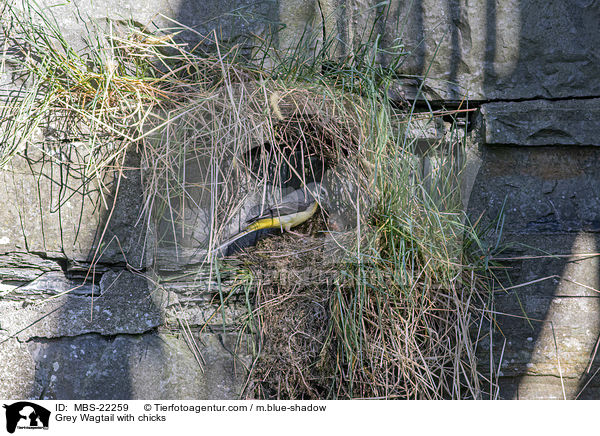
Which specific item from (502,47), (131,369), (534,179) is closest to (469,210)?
(534,179)

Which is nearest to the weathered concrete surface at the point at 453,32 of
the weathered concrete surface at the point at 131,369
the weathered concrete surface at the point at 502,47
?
the weathered concrete surface at the point at 502,47

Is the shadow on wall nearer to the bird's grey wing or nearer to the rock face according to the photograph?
the bird's grey wing

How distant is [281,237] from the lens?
2.06 meters

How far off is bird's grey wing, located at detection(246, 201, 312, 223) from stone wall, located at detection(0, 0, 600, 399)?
0.30m

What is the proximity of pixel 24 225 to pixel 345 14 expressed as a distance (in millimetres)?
1461

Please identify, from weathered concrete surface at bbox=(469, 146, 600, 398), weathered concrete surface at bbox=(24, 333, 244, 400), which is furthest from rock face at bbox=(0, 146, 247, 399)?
weathered concrete surface at bbox=(469, 146, 600, 398)

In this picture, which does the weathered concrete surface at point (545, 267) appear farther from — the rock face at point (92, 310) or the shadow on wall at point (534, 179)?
the rock face at point (92, 310)

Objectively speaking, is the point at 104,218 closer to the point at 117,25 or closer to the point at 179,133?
the point at 179,133

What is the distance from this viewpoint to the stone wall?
70.1 inches

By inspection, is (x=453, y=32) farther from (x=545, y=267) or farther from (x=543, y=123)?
(x=545, y=267)

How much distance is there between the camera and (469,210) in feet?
6.68
